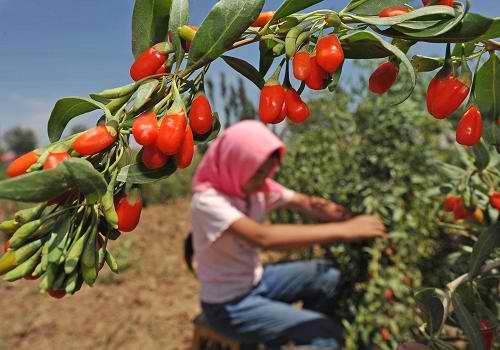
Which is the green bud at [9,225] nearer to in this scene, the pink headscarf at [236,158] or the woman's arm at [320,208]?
the pink headscarf at [236,158]

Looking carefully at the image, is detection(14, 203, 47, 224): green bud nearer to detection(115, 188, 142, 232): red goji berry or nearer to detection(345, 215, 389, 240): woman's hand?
detection(115, 188, 142, 232): red goji berry

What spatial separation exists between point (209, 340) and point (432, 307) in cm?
200

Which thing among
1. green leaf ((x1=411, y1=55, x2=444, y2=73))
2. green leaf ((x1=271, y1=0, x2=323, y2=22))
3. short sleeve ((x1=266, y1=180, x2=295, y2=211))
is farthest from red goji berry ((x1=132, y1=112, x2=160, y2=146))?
short sleeve ((x1=266, y1=180, x2=295, y2=211))

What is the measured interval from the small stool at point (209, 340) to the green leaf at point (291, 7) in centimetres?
208

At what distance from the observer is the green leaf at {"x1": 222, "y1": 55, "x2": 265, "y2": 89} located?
720 millimetres

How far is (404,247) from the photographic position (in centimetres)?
215

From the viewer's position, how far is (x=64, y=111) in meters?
0.63

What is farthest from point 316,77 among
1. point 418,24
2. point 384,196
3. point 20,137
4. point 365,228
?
point 20,137

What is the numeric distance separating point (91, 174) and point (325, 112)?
275cm

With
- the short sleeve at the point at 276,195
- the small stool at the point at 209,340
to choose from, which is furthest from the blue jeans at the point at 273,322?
the short sleeve at the point at 276,195

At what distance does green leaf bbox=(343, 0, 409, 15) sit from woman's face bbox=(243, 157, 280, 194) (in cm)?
182

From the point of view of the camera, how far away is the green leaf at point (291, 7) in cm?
61

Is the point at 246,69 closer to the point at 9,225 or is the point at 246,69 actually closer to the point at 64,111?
the point at 64,111

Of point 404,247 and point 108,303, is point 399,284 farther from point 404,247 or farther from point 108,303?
point 108,303
